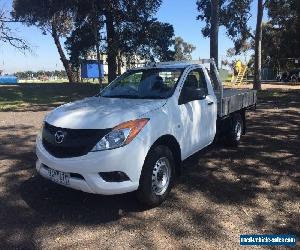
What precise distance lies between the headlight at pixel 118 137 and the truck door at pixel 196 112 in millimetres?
1171

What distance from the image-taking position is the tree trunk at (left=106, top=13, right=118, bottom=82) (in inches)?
945

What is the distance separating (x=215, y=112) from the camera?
6961mm

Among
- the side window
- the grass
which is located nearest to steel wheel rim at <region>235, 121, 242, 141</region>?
the side window

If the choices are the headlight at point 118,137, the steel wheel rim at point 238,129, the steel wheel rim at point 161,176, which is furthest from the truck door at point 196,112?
the steel wheel rim at point 238,129

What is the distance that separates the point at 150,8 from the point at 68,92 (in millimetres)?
7211

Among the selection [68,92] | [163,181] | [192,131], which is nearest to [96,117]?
[163,181]

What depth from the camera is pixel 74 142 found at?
15.9ft

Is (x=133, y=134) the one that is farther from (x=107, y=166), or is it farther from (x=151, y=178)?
(x=151, y=178)

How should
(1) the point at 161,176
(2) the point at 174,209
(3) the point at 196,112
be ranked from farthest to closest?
(3) the point at 196,112
(1) the point at 161,176
(2) the point at 174,209

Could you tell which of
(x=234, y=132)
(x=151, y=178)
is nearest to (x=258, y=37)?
(x=234, y=132)

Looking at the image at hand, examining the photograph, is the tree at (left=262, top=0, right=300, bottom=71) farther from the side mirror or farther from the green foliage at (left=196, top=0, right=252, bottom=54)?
the side mirror

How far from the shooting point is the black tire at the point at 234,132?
326 inches

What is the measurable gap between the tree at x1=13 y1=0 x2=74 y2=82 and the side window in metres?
18.4

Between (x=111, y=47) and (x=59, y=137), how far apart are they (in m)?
19.6
